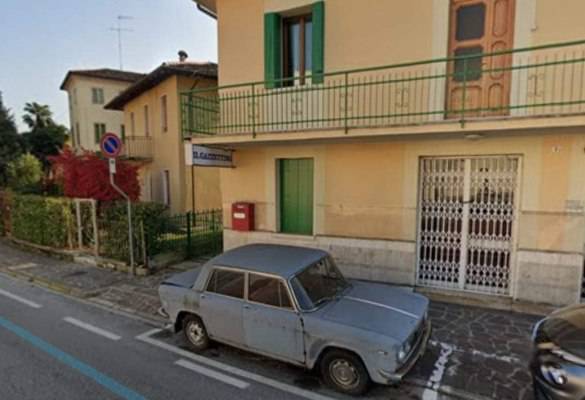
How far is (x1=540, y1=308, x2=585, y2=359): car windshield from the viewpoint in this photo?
2986mm

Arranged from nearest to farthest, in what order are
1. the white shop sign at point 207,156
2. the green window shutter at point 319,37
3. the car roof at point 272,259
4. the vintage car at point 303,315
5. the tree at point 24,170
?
1. the vintage car at point 303,315
2. the car roof at point 272,259
3. the green window shutter at point 319,37
4. the white shop sign at point 207,156
5. the tree at point 24,170

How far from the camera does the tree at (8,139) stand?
89.5ft

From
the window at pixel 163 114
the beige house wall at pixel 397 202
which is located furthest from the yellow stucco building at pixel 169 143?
the beige house wall at pixel 397 202

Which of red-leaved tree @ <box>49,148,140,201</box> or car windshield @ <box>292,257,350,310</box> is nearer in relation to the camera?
car windshield @ <box>292,257,350,310</box>

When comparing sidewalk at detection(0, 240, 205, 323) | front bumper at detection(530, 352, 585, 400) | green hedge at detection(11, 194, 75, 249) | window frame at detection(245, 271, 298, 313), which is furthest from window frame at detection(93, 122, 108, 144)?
front bumper at detection(530, 352, 585, 400)

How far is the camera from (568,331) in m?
3.24

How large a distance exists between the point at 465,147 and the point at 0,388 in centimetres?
748

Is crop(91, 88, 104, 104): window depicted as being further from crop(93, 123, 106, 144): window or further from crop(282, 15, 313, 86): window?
crop(282, 15, 313, 86): window

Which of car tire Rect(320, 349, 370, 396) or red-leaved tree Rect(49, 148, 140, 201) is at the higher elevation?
red-leaved tree Rect(49, 148, 140, 201)

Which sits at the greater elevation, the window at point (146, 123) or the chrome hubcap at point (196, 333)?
the window at point (146, 123)

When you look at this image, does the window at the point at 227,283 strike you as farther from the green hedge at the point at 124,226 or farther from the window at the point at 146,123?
the window at the point at 146,123

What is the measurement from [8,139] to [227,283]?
33806mm

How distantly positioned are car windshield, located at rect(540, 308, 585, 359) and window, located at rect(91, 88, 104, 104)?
31.9 metres

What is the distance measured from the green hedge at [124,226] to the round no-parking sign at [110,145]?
151 centimetres
